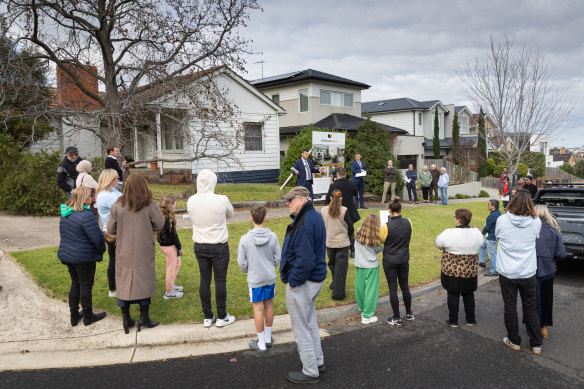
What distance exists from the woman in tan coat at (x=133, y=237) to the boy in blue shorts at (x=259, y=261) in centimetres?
113

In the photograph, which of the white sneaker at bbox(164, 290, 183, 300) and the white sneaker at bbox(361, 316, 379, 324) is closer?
the white sneaker at bbox(361, 316, 379, 324)

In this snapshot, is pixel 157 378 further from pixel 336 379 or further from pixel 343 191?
pixel 343 191

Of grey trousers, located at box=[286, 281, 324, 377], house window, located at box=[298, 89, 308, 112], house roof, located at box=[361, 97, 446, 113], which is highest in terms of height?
house roof, located at box=[361, 97, 446, 113]

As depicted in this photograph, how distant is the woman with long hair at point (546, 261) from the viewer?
5.21 meters

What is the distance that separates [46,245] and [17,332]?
13.3 feet

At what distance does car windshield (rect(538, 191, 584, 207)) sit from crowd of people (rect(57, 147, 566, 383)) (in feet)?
15.4

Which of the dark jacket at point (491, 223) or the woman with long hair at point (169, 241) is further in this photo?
the dark jacket at point (491, 223)

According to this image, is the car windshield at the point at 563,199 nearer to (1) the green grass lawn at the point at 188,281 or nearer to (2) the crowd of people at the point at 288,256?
(1) the green grass lawn at the point at 188,281

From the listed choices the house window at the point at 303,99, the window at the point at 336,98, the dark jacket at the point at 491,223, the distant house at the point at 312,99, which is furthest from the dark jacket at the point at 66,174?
the window at the point at 336,98

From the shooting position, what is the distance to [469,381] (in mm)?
4168

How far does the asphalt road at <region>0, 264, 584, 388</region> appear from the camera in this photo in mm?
4117

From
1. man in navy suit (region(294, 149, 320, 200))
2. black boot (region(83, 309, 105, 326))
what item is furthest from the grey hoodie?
man in navy suit (region(294, 149, 320, 200))

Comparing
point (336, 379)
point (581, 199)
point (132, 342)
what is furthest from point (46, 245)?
point (581, 199)

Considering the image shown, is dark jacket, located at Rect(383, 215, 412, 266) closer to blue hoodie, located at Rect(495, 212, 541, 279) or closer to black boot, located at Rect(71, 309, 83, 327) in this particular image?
blue hoodie, located at Rect(495, 212, 541, 279)
